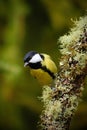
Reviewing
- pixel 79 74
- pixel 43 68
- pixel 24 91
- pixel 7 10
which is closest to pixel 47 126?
pixel 79 74

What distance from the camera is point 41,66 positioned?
2.65 metres

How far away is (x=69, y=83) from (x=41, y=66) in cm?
97

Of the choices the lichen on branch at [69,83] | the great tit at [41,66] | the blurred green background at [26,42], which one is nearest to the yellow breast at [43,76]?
the great tit at [41,66]

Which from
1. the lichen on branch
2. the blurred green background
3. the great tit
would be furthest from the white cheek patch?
the blurred green background

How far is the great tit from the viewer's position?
100 inches

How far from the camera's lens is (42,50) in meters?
4.04

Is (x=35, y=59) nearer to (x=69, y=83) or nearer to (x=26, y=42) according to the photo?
(x=69, y=83)

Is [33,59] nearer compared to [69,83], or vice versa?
[69,83]

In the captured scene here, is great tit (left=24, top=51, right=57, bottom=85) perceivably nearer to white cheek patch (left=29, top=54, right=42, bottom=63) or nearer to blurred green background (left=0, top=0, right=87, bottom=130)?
white cheek patch (left=29, top=54, right=42, bottom=63)

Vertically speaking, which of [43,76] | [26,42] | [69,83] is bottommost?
[69,83]

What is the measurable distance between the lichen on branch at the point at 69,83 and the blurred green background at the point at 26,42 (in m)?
1.91

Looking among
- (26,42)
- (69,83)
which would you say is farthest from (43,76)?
(26,42)

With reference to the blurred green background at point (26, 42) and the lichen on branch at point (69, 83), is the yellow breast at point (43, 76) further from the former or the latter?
the blurred green background at point (26, 42)

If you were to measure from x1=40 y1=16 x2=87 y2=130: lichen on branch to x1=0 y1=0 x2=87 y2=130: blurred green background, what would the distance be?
1.91 m
